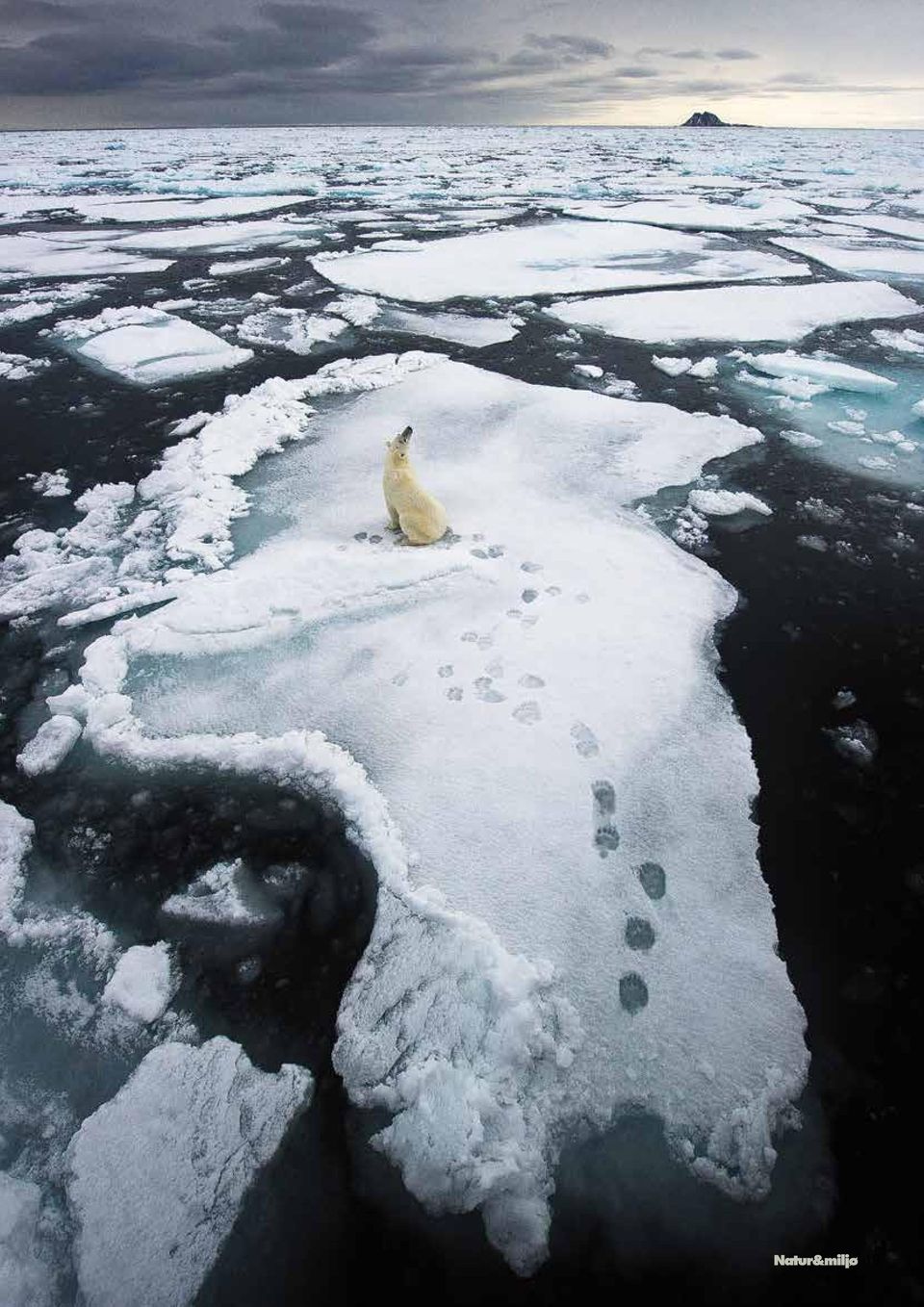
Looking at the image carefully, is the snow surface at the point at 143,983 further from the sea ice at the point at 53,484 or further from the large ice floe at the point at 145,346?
the large ice floe at the point at 145,346

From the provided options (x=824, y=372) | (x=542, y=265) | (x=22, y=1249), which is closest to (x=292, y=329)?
(x=542, y=265)

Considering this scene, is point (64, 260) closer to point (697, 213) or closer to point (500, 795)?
point (697, 213)

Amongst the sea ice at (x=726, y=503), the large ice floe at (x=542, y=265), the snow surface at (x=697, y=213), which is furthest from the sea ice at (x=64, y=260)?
the sea ice at (x=726, y=503)

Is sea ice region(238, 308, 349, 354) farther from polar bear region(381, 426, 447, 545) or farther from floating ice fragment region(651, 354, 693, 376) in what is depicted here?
polar bear region(381, 426, 447, 545)

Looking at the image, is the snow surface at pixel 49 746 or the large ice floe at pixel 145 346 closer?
the snow surface at pixel 49 746

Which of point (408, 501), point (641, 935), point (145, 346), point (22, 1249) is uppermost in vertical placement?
point (145, 346)

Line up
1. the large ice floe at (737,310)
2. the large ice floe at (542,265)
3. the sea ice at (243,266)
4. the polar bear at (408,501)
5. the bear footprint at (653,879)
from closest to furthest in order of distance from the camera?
1. the bear footprint at (653,879)
2. the polar bear at (408,501)
3. the large ice floe at (737,310)
4. the large ice floe at (542,265)
5. the sea ice at (243,266)
